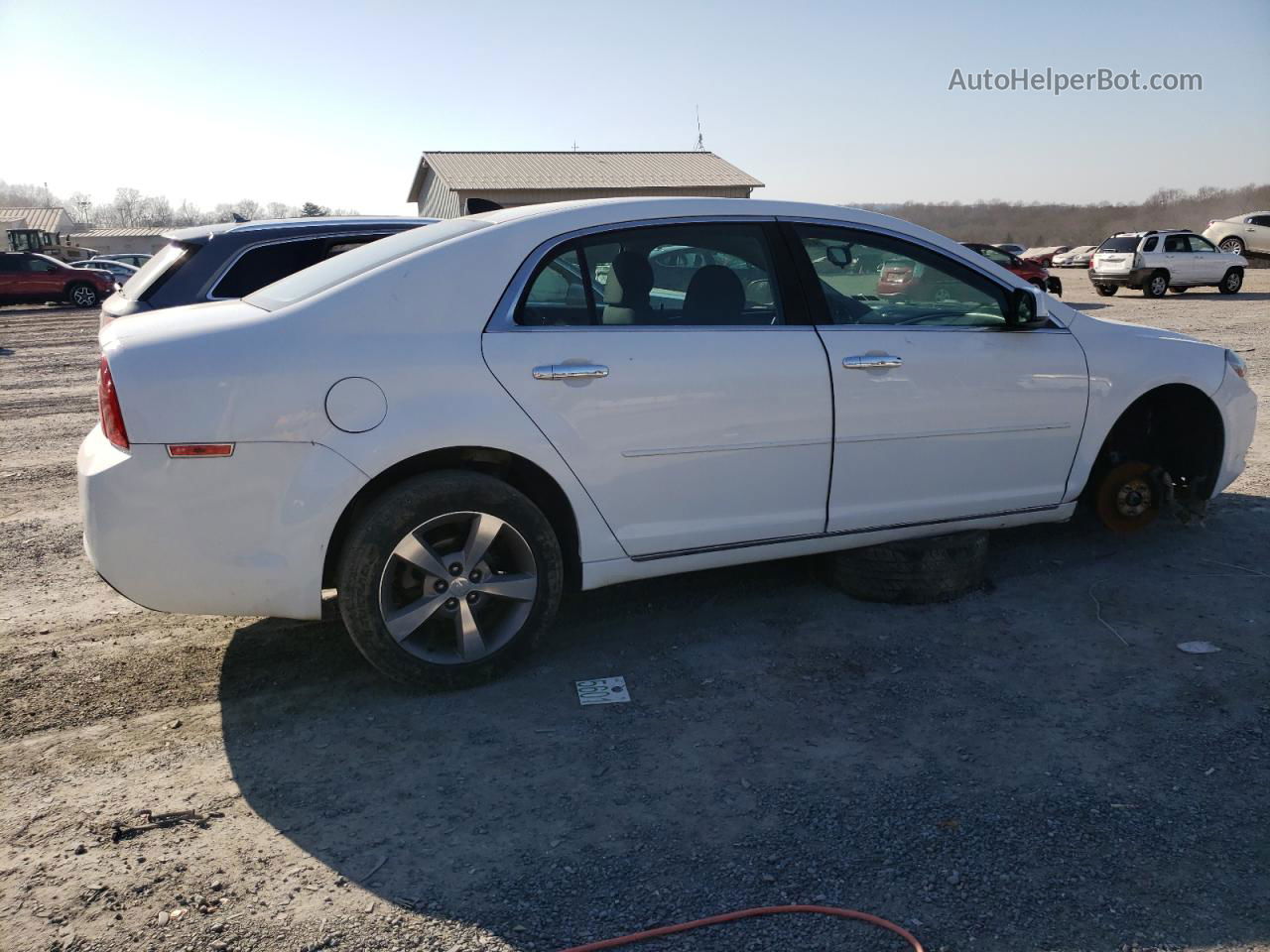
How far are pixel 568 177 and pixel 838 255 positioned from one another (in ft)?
120

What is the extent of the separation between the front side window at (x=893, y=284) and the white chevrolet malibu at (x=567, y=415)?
0.04 feet

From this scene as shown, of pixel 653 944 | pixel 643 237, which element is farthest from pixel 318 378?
pixel 653 944

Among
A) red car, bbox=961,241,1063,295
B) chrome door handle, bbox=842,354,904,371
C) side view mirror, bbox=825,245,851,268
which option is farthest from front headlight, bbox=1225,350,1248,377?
red car, bbox=961,241,1063,295

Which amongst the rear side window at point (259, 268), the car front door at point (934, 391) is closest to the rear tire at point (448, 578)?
the car front door at point (934, 391)

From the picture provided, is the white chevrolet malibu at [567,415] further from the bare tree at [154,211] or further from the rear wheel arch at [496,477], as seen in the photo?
the bare tree at [154,211]

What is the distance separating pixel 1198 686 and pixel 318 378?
3.37m

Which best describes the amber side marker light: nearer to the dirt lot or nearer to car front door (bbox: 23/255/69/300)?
the dirt lot

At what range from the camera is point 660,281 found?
4203 mm

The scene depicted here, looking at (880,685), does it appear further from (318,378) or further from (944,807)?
(318,378)

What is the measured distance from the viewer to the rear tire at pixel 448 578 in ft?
12.1

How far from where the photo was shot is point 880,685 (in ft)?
12.9

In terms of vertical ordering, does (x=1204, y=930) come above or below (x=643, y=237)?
below

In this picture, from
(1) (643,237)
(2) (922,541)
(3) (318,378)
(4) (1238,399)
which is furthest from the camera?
(4) (1238,399)

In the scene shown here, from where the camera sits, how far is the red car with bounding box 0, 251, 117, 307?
32.1 m
